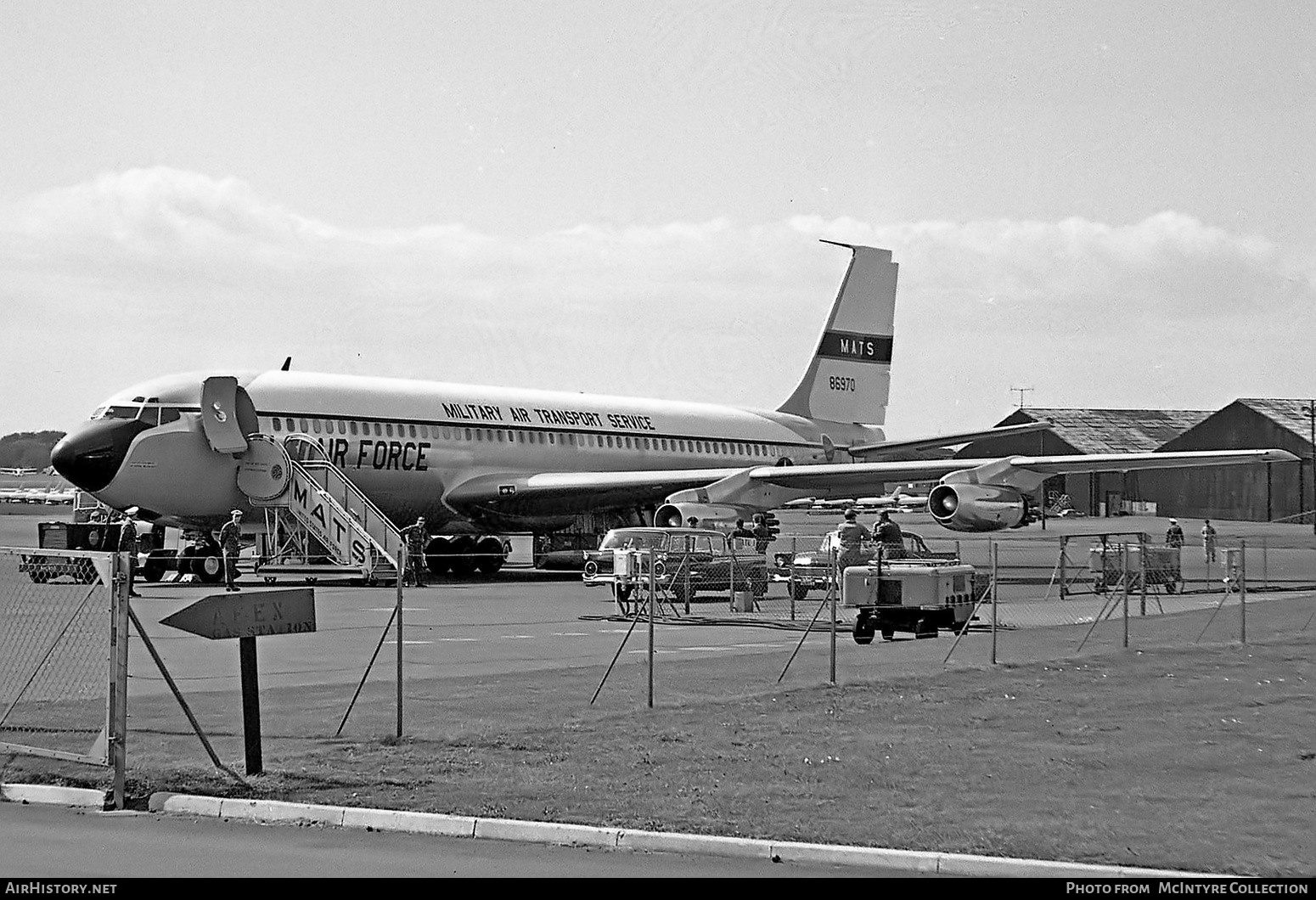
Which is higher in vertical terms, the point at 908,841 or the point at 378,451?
the point at 378,451

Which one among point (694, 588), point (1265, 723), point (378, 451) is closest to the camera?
point (1265, 723)

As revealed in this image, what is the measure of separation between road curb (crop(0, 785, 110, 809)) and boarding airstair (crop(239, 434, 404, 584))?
1989 centimetres

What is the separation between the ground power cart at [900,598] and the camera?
21734 mm

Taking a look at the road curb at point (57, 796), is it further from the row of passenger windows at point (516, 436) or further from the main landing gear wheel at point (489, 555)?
the main landing gear wheel at point (489, 555)

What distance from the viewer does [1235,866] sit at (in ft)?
26.6

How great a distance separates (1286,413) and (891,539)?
255 feet

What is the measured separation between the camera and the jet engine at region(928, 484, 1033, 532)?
34.9 m

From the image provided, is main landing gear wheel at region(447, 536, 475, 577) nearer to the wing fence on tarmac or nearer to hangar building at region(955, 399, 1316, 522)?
the wing fence on tarmac

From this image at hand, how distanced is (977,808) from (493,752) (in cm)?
371

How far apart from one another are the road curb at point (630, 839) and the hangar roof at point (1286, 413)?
304 ft

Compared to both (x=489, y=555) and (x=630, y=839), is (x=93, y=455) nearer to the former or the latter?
(x=489, y=555)

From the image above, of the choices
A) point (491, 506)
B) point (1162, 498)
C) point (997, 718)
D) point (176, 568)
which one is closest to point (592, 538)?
point (491, 506)

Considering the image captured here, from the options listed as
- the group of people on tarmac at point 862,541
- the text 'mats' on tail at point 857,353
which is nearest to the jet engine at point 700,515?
the group of people on tarmac at point 862,541
